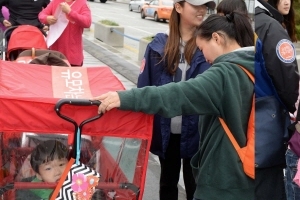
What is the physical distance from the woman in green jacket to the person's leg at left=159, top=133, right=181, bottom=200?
0.85 metres

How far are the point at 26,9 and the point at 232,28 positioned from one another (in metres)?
5.19

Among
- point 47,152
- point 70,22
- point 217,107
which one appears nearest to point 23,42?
point 70,22

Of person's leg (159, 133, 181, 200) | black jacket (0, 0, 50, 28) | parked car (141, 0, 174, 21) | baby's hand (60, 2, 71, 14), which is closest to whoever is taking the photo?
person's leg (159, 133, 181, 200)

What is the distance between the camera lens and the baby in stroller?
301cm

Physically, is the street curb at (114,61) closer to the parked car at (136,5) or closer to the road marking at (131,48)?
the road marking at (131,48)

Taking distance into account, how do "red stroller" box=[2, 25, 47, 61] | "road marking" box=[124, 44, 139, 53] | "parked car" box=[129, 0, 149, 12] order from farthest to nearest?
"parked car" box=[129, 0, 149, 12]
"road marking" box=[124, 44, 139, 53]
"red stroller" box=[2, 25, 47, 61]

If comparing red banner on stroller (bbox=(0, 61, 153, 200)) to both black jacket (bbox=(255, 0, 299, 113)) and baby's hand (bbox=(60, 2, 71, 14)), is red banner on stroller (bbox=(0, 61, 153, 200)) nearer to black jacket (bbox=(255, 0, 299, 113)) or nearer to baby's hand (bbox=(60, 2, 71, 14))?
black jacket (bbox=(255, 0, 299, 113))

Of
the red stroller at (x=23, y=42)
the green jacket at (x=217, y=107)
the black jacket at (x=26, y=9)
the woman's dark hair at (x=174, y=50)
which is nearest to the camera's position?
the green jacket at (x=217, y=107)

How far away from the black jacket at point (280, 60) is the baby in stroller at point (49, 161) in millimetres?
1146

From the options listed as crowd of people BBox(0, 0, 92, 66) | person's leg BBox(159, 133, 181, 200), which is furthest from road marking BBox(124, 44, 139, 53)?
person's leg BBox(159, 133, 181, 200)

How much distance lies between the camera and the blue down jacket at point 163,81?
141 inches

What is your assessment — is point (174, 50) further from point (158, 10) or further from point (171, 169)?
point (158, 10)

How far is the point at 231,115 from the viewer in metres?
2.61

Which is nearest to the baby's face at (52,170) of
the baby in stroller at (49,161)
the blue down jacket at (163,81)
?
the baby in stroller at (49,161)
